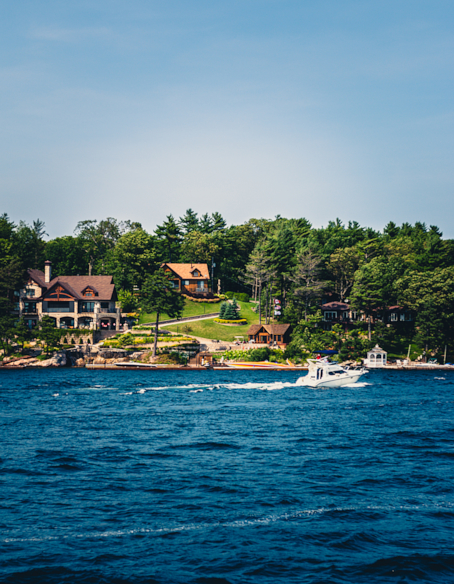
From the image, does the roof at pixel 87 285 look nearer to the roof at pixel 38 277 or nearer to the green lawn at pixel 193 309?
the roof at pixel 38 277

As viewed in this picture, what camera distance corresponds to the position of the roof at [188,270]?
142125mm

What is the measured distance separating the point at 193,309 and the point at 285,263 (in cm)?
2503

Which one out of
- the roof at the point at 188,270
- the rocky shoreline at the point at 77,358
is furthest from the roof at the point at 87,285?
the roof at the point at 188,270

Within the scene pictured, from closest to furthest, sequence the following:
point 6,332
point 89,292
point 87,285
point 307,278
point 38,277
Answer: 1. point 6,332
2. point 89,292
3. point 87,285
4. point 307,278
5. point 38,277

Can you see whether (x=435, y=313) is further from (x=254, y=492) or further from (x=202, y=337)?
(x=254, y=492)

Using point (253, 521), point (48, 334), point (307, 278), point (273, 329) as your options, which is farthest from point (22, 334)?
point (253, 521)

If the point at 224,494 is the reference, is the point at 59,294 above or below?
above

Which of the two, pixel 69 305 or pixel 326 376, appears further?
pixel 69 305

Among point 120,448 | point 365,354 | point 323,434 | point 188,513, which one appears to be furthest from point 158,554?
point 365,354

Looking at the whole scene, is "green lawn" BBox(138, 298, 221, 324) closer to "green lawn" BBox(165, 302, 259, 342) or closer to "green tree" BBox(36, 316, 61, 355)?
"green lawn" BBox(165, 302, 259, 342)

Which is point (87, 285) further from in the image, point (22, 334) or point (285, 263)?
point (285, 263)

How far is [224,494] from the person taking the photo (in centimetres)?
2553

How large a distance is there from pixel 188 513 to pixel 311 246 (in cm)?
10232

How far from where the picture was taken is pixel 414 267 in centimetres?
12381
